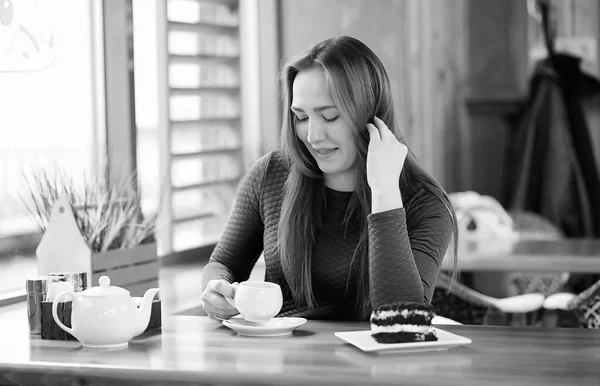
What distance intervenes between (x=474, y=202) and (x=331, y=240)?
2.03 meters

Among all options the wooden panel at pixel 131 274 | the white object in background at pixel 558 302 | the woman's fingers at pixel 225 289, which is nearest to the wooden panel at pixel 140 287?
the wooden panel at pixel 131 274

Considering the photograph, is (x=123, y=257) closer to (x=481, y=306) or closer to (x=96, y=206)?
(x=96, y=206)

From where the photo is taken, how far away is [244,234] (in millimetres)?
2555

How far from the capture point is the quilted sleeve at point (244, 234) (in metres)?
2.54

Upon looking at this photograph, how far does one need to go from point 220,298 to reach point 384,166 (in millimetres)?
474

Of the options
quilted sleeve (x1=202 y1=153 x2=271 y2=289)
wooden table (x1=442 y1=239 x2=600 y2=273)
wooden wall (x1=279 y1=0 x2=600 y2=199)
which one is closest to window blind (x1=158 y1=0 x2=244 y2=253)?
wooden wall (x1=279 y1=0 x2=600 y2=199)

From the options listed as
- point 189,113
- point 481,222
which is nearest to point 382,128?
point 189,113

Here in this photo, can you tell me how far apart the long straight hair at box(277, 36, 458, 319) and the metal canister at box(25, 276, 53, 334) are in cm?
60

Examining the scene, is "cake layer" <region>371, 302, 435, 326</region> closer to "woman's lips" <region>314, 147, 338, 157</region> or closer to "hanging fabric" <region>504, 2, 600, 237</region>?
"woman's lips" <region>314, 147, 338, 157</region>

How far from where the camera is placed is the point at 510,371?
168cm

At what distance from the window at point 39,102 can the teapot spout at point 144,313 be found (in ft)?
2.83

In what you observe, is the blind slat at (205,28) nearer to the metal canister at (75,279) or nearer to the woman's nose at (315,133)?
the woman's nose at (315,133)

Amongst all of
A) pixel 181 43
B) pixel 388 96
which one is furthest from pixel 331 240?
pixel 181 43

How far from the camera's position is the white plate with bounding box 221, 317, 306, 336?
2.02m
